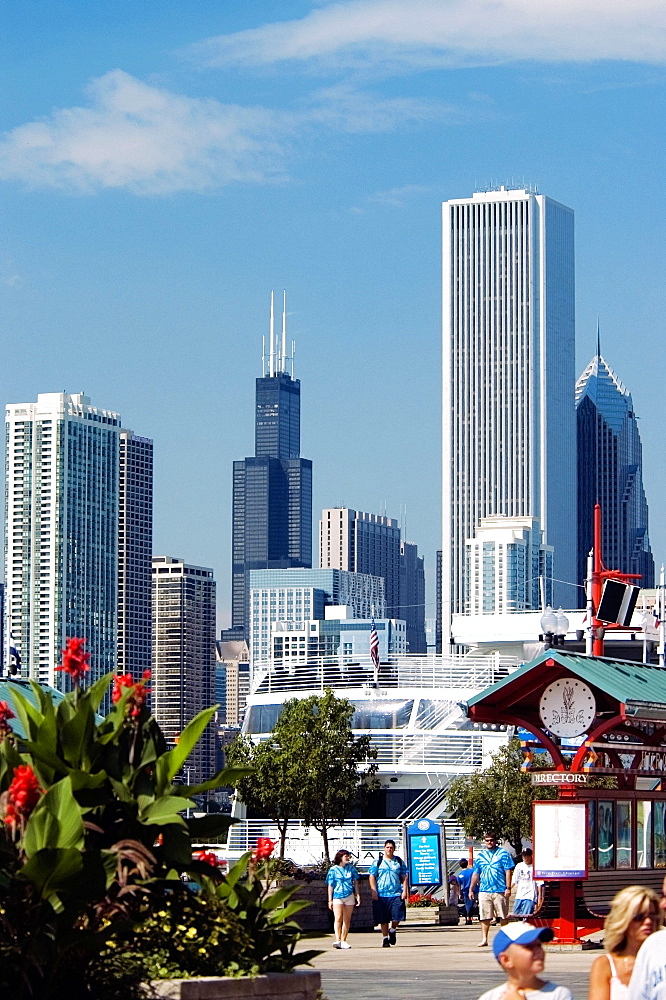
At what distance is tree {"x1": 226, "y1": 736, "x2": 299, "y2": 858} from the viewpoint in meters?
61.8

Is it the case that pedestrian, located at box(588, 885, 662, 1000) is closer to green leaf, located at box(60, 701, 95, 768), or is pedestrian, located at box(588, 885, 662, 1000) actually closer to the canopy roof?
green leaf, located at box(60, 701, 95, 768)

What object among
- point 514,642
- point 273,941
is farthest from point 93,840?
point 514,642

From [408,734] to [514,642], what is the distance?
27.5 m

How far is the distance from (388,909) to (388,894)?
48 cm

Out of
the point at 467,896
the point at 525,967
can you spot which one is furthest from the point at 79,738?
the point at 467,896

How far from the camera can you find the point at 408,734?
102m

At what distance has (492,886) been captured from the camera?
86.3ft

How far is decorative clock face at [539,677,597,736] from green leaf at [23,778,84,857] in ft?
55.2

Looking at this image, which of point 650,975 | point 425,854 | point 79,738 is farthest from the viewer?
point 425,854

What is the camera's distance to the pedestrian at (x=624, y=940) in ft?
28.2

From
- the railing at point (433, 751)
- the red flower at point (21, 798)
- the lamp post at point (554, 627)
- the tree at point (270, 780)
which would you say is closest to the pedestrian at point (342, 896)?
the lamp post at point (554, 627)

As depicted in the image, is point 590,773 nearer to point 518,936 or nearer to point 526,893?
point 526,893

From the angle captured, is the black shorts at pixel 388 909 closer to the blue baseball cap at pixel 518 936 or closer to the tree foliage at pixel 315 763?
the blue baseball cap at pixel 518 936

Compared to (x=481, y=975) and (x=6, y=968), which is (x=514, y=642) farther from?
(x=6, y=968)
